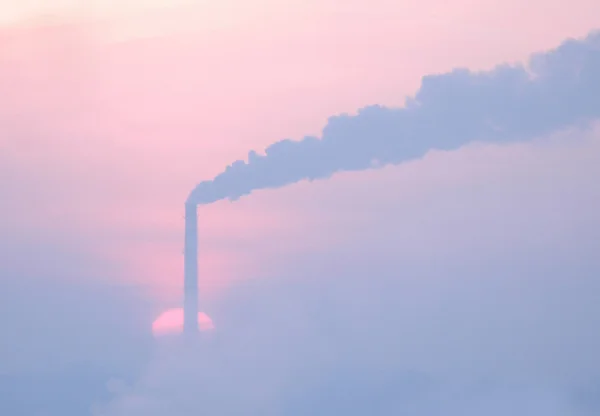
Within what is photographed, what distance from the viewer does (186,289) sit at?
130ft

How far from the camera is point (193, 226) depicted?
3828 centimetres

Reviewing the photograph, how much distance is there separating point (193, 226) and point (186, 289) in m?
2.78
